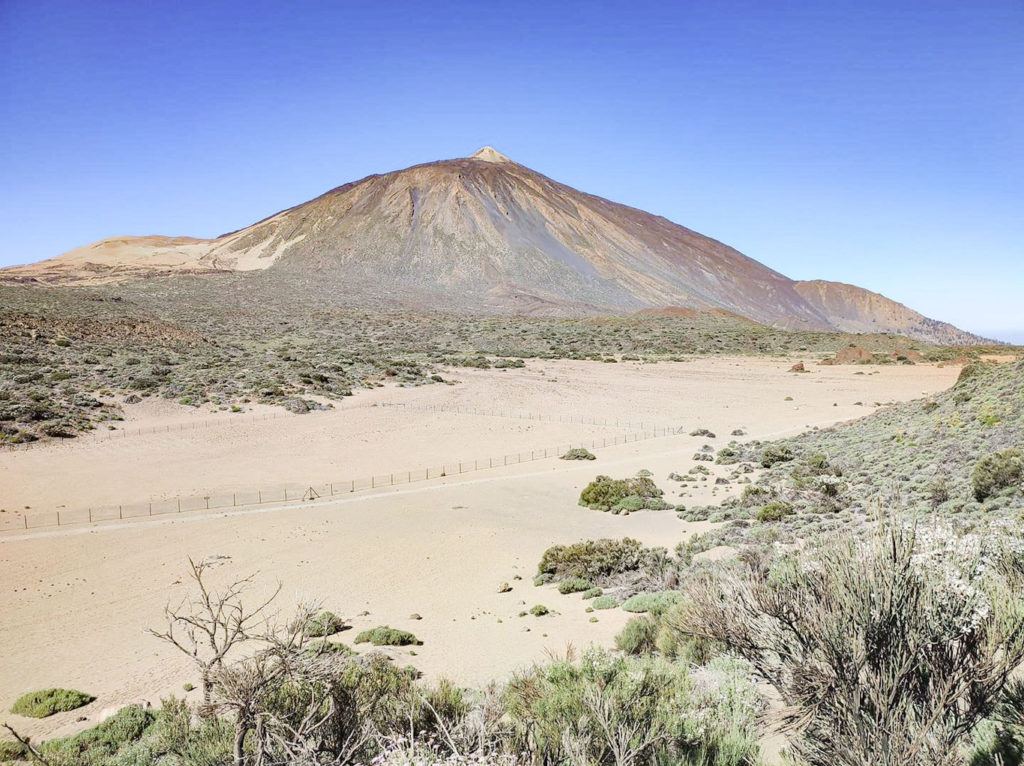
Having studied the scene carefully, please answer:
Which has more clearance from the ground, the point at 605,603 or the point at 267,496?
the point at 267,496

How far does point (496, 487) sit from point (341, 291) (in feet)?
311

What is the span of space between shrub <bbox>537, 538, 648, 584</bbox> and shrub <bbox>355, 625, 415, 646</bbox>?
4272 mm

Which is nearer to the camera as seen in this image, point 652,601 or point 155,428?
point 652,601

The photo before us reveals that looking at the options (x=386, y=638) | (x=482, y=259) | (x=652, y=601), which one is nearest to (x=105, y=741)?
(x=386, y=638)

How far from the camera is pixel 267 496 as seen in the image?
922 inches

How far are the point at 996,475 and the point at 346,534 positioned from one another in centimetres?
1597

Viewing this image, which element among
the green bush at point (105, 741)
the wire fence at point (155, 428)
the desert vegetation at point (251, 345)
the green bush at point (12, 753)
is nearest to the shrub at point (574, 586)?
the green bush at point (105, 741)

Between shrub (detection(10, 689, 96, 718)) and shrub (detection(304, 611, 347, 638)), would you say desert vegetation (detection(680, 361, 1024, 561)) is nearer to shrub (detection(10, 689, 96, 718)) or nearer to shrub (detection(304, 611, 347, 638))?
shrub (detection(304, 611, 347, 638))

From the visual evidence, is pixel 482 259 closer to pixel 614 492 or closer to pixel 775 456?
pixel 775 456

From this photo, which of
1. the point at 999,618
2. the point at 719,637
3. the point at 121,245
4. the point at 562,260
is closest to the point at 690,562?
the point at 719,637

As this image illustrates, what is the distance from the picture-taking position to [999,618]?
533cm

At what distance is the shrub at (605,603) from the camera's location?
1291 cm

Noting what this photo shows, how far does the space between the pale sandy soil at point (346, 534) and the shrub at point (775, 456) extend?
3.46 metres

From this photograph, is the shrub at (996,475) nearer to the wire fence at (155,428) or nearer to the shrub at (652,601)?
the shrub at (652,601)
